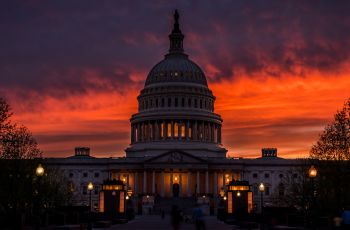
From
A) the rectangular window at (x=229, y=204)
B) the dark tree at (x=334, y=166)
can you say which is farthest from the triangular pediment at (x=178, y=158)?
the dark tree at (x=334, y=166)

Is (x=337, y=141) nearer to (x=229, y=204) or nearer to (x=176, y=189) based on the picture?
(x=229, y=204)

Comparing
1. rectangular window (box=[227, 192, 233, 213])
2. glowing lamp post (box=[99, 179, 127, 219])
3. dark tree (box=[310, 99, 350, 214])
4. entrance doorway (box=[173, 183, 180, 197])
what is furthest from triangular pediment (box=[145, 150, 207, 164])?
dark tree (box=[310, 99, 350, 214])

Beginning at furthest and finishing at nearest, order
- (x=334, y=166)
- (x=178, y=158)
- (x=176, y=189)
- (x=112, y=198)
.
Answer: (x=176, y=189), (x=178, y=158), (x=112, y=198), (x=334, y=166)

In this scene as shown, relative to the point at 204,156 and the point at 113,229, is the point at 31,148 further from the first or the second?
the point at 204,156

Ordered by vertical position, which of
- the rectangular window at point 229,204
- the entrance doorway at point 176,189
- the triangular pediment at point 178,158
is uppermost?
the triangular pediment at point 178,158

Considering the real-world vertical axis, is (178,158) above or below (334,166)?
above

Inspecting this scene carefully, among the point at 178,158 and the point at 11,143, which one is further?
the point at 178,158

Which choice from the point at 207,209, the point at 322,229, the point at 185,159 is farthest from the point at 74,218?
the point at 185,159

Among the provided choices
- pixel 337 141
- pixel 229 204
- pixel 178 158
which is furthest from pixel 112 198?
pixel 178 158

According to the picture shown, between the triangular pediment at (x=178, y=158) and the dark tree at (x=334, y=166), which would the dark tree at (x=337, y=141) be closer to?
the dark tree at (x=334, y=166)

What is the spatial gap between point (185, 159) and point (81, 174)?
93.3 feet

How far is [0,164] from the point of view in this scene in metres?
72.5

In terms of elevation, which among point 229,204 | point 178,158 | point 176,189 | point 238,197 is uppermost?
point 178,158

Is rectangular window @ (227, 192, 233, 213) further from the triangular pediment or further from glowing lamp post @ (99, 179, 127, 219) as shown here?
the triangular pediment
